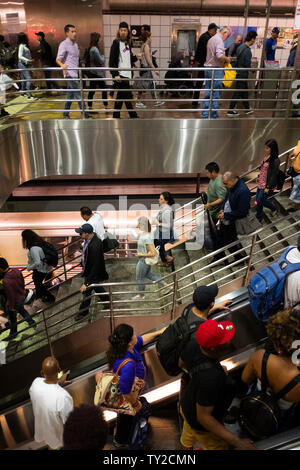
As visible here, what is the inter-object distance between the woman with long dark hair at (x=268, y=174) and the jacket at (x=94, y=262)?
95.9 inches

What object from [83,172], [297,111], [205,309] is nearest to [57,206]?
[83,172]

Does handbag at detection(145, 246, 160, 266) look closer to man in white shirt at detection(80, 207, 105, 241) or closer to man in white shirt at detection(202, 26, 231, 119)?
man in white shirt at detection(80, 207, 105, 241)

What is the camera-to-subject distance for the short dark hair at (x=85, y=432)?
2.04 m

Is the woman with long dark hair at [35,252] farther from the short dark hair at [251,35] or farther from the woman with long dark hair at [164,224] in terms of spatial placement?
the short dark hair at [251,35]

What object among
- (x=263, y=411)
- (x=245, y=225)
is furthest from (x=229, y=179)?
(x=263, y=411)

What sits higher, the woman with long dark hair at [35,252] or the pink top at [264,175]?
the pink top at [264,175]

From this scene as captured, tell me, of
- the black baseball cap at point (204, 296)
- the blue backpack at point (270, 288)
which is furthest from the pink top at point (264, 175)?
the black baseball cap at point (204, 296)

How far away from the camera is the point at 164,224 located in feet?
17.4

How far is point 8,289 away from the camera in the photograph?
208 inches

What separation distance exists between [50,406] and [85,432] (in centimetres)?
114

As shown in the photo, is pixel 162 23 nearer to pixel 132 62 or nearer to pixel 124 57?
pixel 132 62

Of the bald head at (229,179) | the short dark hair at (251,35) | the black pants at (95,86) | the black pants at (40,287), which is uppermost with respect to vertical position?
the short dark hair at (251,35)

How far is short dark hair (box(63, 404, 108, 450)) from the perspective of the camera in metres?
2.04

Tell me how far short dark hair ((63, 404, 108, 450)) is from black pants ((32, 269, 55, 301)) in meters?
3.93
